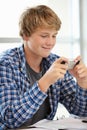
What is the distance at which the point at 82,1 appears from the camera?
2764 millimetres

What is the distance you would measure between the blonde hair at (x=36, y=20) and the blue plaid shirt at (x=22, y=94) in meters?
0.13

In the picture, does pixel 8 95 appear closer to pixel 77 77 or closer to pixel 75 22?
pixel 77 77

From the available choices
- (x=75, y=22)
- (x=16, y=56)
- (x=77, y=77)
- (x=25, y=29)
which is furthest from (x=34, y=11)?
(x=75, y=22)

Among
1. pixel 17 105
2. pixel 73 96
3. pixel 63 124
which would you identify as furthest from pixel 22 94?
pixel 73 96

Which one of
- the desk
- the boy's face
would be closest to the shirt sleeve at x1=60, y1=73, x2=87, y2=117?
the desk

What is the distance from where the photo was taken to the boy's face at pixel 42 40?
1355 mm

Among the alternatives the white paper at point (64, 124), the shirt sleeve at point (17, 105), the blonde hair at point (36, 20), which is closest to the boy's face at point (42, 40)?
the blonde hair at point (36, 20)

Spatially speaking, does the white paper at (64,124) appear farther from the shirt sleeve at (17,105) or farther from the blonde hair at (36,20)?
the blonde hair at (36,20)

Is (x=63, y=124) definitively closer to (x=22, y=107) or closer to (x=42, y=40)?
(x=22, y=107)

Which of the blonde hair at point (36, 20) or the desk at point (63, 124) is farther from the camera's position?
the blonde hair at point (36, 20)

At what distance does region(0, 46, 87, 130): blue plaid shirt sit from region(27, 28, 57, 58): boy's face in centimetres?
9

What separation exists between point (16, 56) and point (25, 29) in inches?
5.9

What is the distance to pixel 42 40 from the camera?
1362 millimetres

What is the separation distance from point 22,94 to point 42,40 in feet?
0.95
